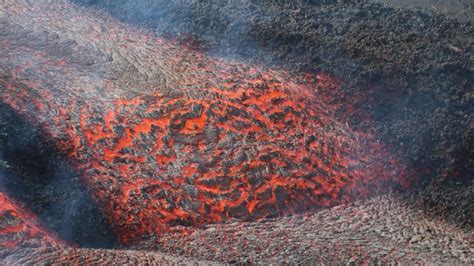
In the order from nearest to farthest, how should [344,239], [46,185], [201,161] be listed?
[46,185]
[344,239]
[201,161]

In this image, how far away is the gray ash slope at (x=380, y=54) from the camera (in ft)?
14.5

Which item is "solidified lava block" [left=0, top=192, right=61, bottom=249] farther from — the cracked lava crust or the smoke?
the smoke

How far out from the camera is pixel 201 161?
13.0 ft

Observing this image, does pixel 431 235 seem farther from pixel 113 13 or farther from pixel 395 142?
pixel 113 13

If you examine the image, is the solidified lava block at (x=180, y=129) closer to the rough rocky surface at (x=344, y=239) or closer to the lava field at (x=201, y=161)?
the lava field at (x=201, y=161)

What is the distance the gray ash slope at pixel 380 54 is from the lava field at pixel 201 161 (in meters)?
0.02

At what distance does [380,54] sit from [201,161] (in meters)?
1.84

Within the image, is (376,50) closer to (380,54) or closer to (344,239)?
(380,54)

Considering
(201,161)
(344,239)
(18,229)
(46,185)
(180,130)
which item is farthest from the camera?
(180,130)

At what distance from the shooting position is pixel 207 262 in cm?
318

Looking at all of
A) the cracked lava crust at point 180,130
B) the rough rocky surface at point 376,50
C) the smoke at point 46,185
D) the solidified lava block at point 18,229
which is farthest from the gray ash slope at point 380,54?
the solidified lava block at point 18,229

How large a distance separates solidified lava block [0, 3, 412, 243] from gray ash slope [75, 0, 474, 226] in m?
0.20

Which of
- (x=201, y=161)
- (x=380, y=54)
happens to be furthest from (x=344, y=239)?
(x=380, y=54)

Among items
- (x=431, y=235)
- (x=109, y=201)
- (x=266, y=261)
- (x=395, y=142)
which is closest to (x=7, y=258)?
(x=109, y=201)
